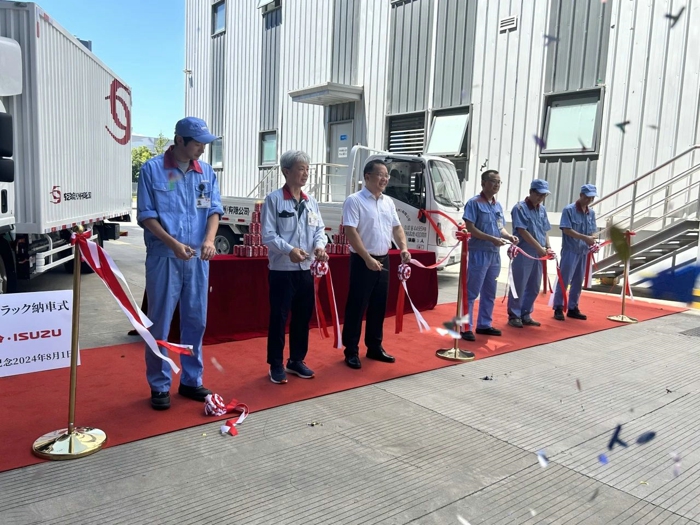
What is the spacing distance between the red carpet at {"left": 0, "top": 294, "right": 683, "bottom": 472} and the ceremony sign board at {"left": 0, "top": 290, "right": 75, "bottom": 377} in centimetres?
47

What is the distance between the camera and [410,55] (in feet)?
45.3

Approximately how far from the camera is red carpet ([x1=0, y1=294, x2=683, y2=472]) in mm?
3396

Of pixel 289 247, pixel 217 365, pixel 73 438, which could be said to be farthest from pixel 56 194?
pixel 73 438

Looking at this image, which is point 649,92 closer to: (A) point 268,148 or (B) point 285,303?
(B) point 285,303

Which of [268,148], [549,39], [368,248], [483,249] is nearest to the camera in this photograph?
[368,248]

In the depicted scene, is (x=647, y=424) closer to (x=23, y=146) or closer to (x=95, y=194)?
(x=23, y=146)

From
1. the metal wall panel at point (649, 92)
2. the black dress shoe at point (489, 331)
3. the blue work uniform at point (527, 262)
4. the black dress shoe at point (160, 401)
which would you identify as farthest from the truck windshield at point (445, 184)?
the black dress shoe at point (160, 401)

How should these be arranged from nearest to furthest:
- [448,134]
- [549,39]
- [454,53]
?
[549,39] → [454,53] → [448,134]

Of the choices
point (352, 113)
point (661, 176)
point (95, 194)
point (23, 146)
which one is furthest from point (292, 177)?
point (352, 113)

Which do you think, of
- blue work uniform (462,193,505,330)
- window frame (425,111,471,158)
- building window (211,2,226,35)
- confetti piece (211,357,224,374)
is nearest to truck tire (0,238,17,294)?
confetti piece (211,357,224,374)

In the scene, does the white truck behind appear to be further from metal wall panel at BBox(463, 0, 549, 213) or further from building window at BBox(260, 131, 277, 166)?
building window at BBox(260, 131, 277, 166)

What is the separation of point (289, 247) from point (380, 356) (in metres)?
1.53

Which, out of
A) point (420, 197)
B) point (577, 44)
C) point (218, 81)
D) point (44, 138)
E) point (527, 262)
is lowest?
point (527, 262)

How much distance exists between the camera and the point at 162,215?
11.5ft
